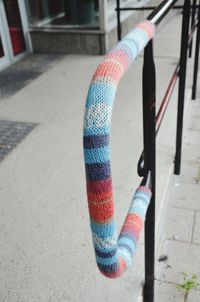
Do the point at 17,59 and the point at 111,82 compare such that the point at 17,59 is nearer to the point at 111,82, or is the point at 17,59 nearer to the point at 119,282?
the point at 119,282

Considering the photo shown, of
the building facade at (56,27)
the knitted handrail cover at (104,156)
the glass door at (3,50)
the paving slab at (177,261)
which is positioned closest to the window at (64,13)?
the building facade at (56,27)

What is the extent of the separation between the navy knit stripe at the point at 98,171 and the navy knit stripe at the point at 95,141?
0.03m

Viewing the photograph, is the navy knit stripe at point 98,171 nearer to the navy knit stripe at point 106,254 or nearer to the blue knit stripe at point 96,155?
the blue knit stripe at point 96,155

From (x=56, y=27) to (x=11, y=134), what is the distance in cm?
281

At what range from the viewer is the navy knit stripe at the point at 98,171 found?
0.61 metres

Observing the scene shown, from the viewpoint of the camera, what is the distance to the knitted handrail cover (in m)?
0.61

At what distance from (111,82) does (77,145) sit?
7.04 ft

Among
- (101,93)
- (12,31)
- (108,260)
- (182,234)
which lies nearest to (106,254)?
(108,260)

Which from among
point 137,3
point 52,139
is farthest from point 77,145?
point 137,3

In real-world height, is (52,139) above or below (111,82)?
below

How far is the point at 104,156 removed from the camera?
61cm

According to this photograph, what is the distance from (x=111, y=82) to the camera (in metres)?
0.64

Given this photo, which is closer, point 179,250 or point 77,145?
point 179,250

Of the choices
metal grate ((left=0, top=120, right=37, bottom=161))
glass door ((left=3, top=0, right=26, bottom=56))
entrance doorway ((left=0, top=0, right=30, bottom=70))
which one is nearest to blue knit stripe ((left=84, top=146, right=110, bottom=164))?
metal grate ((left=0, top=120, right=37, bottom=161))
